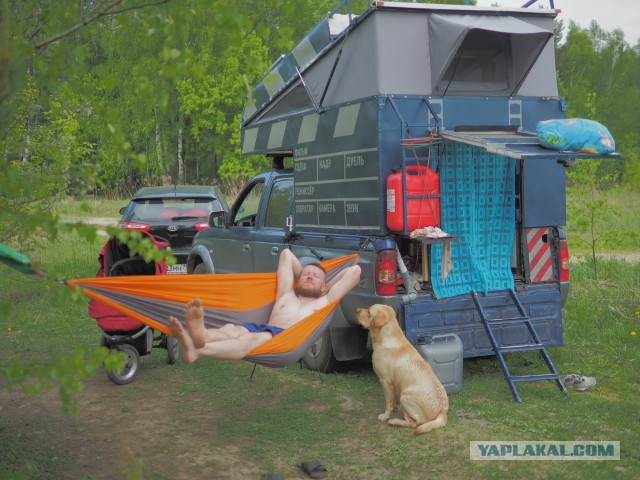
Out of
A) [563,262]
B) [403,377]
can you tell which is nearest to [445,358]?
[403,377]

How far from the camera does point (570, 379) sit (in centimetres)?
670

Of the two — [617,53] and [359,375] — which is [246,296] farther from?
[617,53]

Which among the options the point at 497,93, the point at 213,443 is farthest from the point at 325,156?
the point at 213,443

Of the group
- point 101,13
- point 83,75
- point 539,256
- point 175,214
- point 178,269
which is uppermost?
point 101,13

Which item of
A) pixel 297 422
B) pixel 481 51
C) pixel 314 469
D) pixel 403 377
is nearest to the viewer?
pixel 314 469

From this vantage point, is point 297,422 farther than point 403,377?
Yes

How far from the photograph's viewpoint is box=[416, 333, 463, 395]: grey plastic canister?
625 cm

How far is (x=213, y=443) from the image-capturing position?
5.59 metres

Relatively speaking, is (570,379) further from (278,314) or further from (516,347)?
(278,314)

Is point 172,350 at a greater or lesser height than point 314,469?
greater

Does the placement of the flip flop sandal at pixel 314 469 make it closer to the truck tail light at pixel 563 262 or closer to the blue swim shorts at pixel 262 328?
the blue swim shorts at pixel 262 328

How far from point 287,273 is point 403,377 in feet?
4.35

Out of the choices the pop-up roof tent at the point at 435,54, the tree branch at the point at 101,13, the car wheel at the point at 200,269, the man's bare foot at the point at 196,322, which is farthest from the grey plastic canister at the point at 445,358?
the car wheel at the point at 200,269

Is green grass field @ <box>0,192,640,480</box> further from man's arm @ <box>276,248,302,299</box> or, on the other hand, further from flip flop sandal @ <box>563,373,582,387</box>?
man's arm @ <box>276,248,302,299</box>
